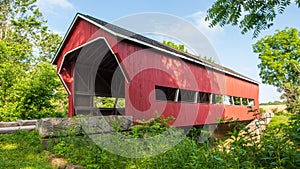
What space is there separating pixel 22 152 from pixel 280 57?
33813 millimetres

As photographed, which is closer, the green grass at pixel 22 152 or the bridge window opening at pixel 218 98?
the green grass at pixel 22 152

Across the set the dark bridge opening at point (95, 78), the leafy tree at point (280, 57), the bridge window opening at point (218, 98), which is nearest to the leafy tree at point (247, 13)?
the dark bridge opening at point (95, 78)

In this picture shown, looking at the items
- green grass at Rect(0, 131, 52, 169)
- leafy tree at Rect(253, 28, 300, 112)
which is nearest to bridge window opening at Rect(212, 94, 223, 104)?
green grass at Rect(0, 131, 52, 169)

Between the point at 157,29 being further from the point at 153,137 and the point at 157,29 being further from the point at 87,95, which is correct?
the point at 153,137

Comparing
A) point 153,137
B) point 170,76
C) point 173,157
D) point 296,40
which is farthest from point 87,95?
point 296,40

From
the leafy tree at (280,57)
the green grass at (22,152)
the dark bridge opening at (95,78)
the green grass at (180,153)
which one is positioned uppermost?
the leafy tree at (280,57)

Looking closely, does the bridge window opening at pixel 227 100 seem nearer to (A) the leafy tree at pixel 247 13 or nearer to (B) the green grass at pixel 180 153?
(B) the green grass at pixel 180 153

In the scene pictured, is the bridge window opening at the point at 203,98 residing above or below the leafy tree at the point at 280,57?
below

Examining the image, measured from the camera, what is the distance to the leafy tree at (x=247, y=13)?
205 cm

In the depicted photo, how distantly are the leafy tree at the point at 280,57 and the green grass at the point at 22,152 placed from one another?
31.3m

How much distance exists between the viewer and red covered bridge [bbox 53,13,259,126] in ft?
24.8

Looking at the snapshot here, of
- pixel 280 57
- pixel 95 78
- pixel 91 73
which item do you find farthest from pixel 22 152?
pixel 280 57

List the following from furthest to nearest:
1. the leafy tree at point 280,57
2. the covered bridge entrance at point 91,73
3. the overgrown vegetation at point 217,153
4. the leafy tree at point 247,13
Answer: the leafy tree at point 280,57, the covered bridge entrance at point 91,73, the leafy tree at point 247,13, the overgrown vegetation at point 217,153

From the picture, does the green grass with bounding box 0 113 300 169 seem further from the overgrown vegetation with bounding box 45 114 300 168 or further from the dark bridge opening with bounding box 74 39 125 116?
the dark bridge opening with bounding box 74 39 125 116
